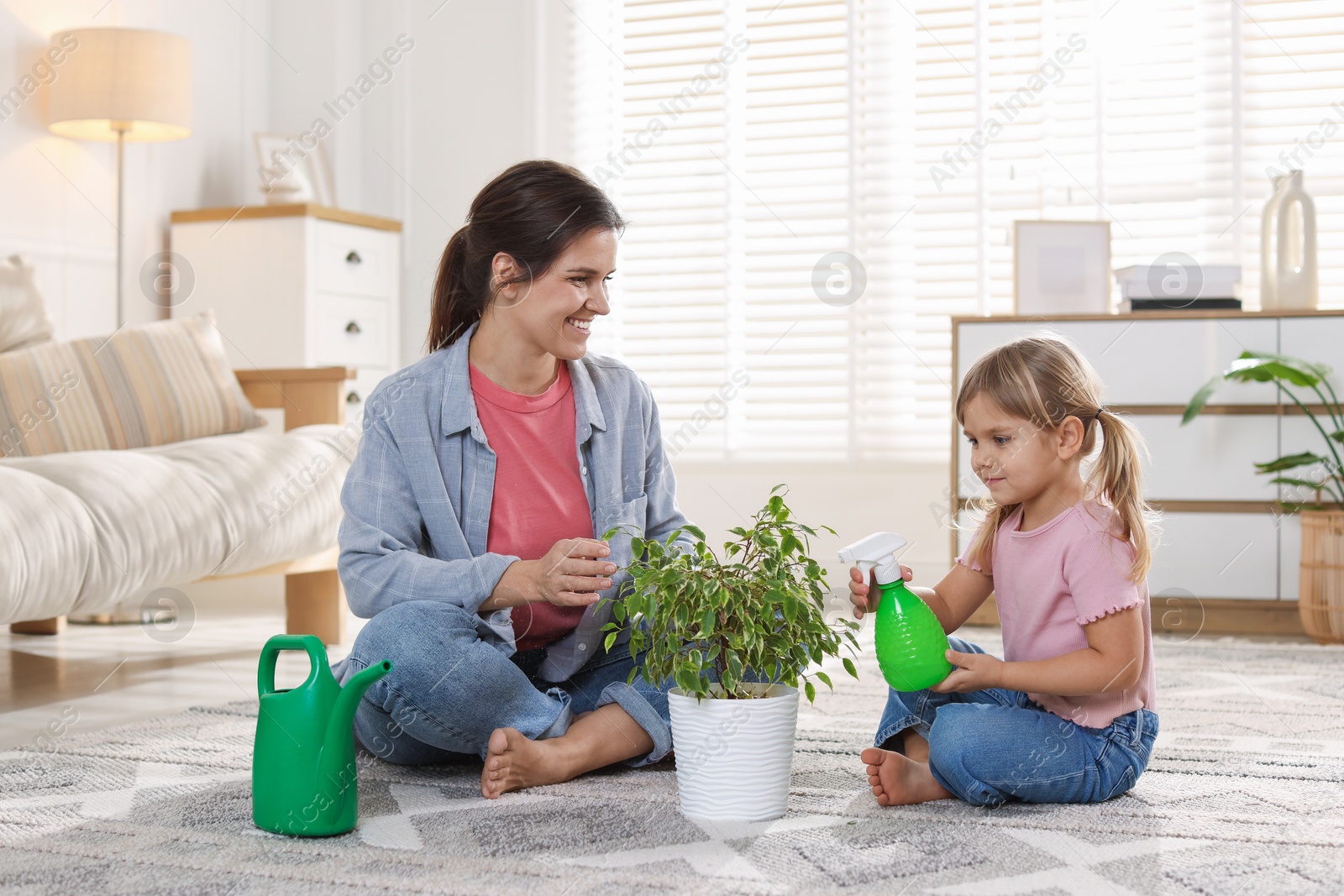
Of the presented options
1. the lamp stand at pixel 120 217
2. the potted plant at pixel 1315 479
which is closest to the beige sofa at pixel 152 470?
the lamp stand at pixel 120 217

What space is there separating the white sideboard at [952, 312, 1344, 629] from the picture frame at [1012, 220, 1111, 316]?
0.79ft

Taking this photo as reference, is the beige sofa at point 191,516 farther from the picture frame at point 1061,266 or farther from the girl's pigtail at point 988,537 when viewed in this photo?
the picture frame at point 1061,266

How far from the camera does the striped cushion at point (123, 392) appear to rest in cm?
239

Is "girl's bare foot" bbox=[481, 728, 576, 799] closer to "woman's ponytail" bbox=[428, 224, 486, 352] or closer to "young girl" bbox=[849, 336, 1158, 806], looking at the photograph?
"young girl" bbox=[849, 336, 1158, 806]

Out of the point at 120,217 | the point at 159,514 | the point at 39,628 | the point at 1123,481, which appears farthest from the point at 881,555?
the point at 120,217

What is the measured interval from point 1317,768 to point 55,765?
5.17 feet

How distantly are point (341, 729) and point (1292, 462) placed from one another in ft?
7.52

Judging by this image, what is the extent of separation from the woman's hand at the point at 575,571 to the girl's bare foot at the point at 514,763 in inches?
6.9

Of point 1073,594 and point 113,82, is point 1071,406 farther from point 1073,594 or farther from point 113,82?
point 113,82

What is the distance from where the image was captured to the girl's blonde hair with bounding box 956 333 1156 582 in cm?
131

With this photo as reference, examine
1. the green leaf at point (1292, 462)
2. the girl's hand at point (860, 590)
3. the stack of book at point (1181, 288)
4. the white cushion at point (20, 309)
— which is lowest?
the girl's hand at point (860, 590)

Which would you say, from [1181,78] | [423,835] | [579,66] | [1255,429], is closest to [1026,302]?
[1255,429]

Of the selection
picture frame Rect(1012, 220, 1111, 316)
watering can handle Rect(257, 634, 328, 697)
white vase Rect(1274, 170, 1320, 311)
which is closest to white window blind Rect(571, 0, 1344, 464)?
picture frame Rect(1012, 220, 1111, 316)

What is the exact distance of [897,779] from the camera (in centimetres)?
129
